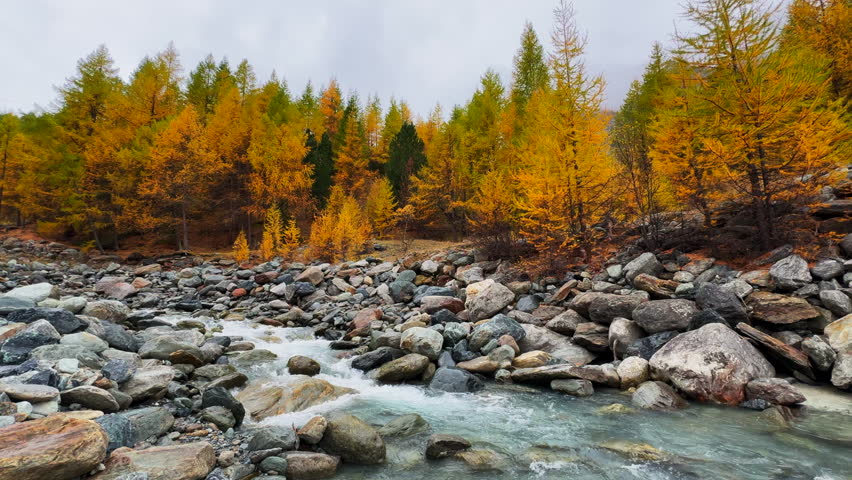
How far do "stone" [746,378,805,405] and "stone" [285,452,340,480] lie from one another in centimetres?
550

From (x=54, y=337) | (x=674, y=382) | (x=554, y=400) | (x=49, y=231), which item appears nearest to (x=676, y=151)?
(x=674, y=382)

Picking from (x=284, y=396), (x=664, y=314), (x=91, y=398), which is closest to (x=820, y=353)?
(x=664, y=314)

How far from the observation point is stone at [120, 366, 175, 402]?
16.8ft

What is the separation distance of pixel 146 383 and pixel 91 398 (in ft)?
2.64

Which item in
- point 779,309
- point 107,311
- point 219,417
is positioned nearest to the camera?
point 219,417

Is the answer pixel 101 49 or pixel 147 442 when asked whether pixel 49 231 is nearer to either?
pixel 101 49

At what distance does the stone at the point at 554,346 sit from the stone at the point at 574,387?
96 cm

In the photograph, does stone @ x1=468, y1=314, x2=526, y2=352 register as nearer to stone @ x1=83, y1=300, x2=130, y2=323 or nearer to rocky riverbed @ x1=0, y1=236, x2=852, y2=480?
rocky riverbed @ x1=0, y1=236, x2=852, y2=480

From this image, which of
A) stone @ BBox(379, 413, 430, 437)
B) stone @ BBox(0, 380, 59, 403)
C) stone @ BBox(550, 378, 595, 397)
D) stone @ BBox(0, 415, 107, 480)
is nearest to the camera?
stone @ BBox(0, 415, 107, 480)

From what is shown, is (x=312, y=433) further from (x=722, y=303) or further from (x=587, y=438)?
(x=722, y=303)

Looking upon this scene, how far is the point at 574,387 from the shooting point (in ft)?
19.8

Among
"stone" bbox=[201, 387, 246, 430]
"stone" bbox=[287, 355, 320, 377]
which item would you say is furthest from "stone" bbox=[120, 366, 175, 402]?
"stone" bbox=[287, 355, 320, 377]

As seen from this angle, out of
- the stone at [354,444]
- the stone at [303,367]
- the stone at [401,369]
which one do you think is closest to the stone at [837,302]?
the stone at [401,369]

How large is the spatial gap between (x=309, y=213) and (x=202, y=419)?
2322 cm
